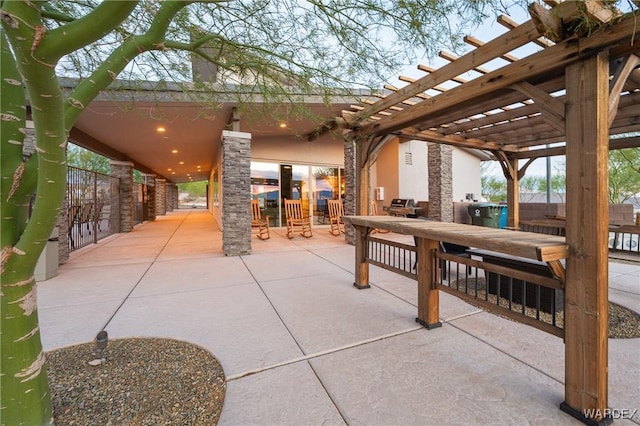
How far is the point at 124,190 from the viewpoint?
9.70 metres

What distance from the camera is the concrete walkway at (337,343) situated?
5.25 feet

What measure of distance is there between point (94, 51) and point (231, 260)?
12.4ft

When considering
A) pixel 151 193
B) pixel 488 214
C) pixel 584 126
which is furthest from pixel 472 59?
pixel 151 193

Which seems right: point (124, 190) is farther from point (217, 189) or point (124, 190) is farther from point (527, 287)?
point (527, 287)

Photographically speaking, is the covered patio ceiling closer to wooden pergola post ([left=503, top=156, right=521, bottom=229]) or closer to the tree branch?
the tree branch

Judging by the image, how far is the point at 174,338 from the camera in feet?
7.70

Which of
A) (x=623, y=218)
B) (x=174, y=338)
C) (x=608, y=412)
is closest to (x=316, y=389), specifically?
(x=174, y=338)

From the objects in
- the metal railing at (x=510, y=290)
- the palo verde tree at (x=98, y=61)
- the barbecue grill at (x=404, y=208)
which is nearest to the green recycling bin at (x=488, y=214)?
the barbecue grill at (x=404, y=208)

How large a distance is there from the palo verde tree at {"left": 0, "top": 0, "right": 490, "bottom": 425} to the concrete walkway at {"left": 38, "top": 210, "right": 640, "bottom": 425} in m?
1.16

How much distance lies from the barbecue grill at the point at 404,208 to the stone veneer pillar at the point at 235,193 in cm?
532

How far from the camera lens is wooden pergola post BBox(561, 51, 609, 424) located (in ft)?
4.95

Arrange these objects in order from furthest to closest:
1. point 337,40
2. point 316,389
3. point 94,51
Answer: point 94,51, point 337,40, point 316,389

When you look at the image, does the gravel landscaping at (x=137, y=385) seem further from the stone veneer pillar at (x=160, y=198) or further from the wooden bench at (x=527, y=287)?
the stone veneer pillar at (x=160, y=198)

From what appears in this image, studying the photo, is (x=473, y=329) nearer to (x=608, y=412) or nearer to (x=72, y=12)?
(x=608, y=412)
